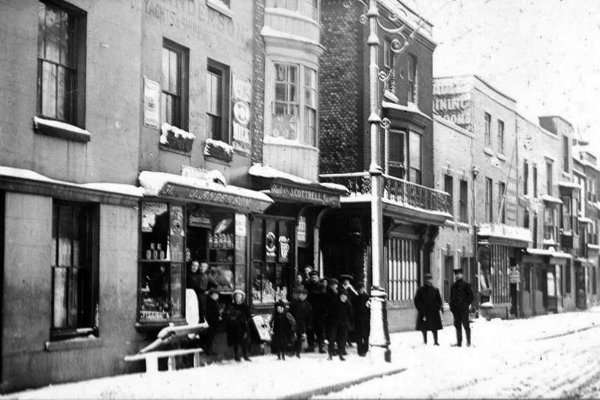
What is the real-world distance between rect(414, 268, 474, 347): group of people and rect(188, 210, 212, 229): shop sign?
23.4 feet

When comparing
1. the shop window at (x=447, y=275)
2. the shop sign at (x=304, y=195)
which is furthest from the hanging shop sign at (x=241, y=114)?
the shop window at (x=447, y=275)

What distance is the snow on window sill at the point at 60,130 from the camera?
13916mm

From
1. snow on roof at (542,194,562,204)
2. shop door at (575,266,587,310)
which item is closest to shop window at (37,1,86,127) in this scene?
snow on roof at (542,194,562,204)

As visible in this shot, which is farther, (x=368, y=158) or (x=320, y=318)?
(x=368, y=158)

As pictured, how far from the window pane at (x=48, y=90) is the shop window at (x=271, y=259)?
270 inches

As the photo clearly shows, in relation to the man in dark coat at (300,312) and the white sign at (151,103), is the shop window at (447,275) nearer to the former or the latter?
the man in dark coat at (300,312)

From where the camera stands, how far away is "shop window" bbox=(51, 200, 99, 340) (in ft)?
47.6

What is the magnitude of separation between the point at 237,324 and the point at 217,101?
4.83 meters

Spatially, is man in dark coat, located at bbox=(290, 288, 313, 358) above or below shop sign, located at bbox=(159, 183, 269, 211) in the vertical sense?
below

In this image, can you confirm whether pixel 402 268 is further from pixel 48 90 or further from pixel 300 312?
pixel 48 90

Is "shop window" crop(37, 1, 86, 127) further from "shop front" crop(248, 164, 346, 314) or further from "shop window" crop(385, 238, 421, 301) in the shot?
"shop window" crop(385, 238, 421, 301)

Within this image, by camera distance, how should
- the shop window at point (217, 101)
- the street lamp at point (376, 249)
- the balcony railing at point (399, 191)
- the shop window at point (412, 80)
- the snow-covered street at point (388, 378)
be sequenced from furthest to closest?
the shop window at point (412, 80) < the balcony railing at point (399, 191) < the shop window at point (217, 101) < the street lamp at point (376, 249) < the snow-covered street at point (388, 378)

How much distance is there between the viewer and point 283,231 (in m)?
22.1

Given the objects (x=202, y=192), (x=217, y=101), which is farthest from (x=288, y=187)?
(x=202, y=192)
